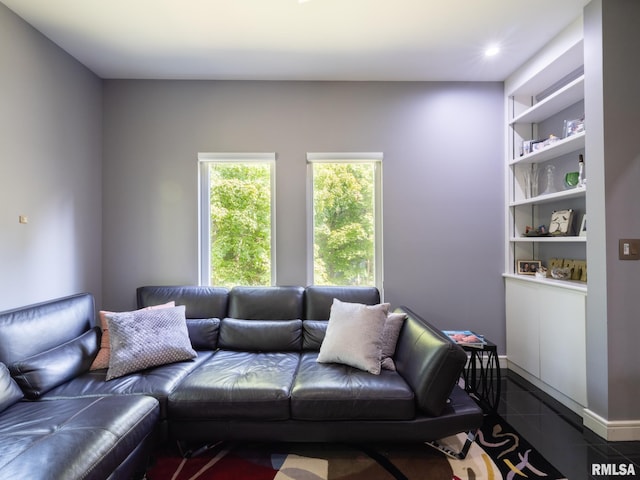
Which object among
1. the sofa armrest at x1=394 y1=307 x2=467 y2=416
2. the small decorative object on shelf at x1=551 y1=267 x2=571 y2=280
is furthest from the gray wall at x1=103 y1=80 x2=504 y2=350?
the sofa armrest at x1=394 y1=307 x2=467 y2=416

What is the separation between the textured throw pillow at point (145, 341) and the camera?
1962 mm

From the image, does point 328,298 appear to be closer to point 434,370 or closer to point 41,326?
point 434,370

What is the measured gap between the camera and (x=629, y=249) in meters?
1.93

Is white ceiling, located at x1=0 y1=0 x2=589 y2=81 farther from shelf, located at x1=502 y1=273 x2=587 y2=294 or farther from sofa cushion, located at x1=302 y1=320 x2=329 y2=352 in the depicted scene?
sofa cushion, located at x1=302 y1=320 x2=329 y2=352

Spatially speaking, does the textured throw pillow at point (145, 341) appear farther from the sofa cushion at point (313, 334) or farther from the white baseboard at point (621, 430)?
the white baseboard at point (621, 430)

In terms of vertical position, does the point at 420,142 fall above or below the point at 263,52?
below

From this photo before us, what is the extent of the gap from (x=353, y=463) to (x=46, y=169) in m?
3.00

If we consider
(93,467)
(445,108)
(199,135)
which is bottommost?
(93,467)

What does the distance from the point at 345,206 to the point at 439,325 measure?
150 centimetres

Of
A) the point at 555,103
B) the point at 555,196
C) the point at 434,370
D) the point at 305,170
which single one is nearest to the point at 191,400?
the point at 434,370

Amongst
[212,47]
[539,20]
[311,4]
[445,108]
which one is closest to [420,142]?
[445,108]

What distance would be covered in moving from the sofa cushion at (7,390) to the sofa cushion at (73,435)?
4 cm

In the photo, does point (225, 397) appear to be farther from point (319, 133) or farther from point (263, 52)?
point (263, 52)

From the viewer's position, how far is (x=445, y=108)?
2.96 metres
